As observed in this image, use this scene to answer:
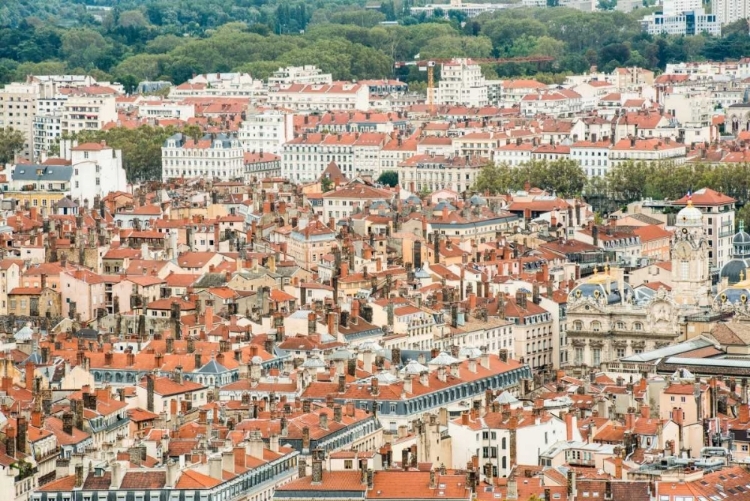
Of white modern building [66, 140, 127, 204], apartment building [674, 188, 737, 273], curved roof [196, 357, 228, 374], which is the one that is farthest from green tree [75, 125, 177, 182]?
curved roof [196, 357, 228, 374]

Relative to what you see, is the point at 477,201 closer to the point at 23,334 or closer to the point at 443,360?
the point at 23,334

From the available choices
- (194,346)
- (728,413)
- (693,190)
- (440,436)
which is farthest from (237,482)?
(693,190)

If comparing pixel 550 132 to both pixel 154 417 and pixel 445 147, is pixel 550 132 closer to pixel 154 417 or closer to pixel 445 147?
pixel 445 147

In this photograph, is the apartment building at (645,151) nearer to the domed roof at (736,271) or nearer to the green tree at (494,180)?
the green tree at (494,180)

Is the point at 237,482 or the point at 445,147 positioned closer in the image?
the point at 237,482

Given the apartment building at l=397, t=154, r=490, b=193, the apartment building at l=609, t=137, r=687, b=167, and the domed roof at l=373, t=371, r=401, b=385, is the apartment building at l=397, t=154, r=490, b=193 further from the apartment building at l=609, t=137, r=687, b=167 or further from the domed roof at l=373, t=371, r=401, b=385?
the domed roof at l=373, t=371, r=401, b=385
